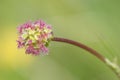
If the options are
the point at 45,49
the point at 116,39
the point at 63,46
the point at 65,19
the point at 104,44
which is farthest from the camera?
the point at 65,19

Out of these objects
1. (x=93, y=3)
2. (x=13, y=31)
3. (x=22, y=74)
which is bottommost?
(x=22, y=74)

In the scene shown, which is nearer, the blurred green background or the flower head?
the flower head

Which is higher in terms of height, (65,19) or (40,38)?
(65,19)

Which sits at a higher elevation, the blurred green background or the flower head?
the blurred green background

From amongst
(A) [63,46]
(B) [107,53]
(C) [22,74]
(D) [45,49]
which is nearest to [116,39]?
(B) [107,53]

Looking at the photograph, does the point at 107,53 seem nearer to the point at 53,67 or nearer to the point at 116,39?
the point at 116,39
